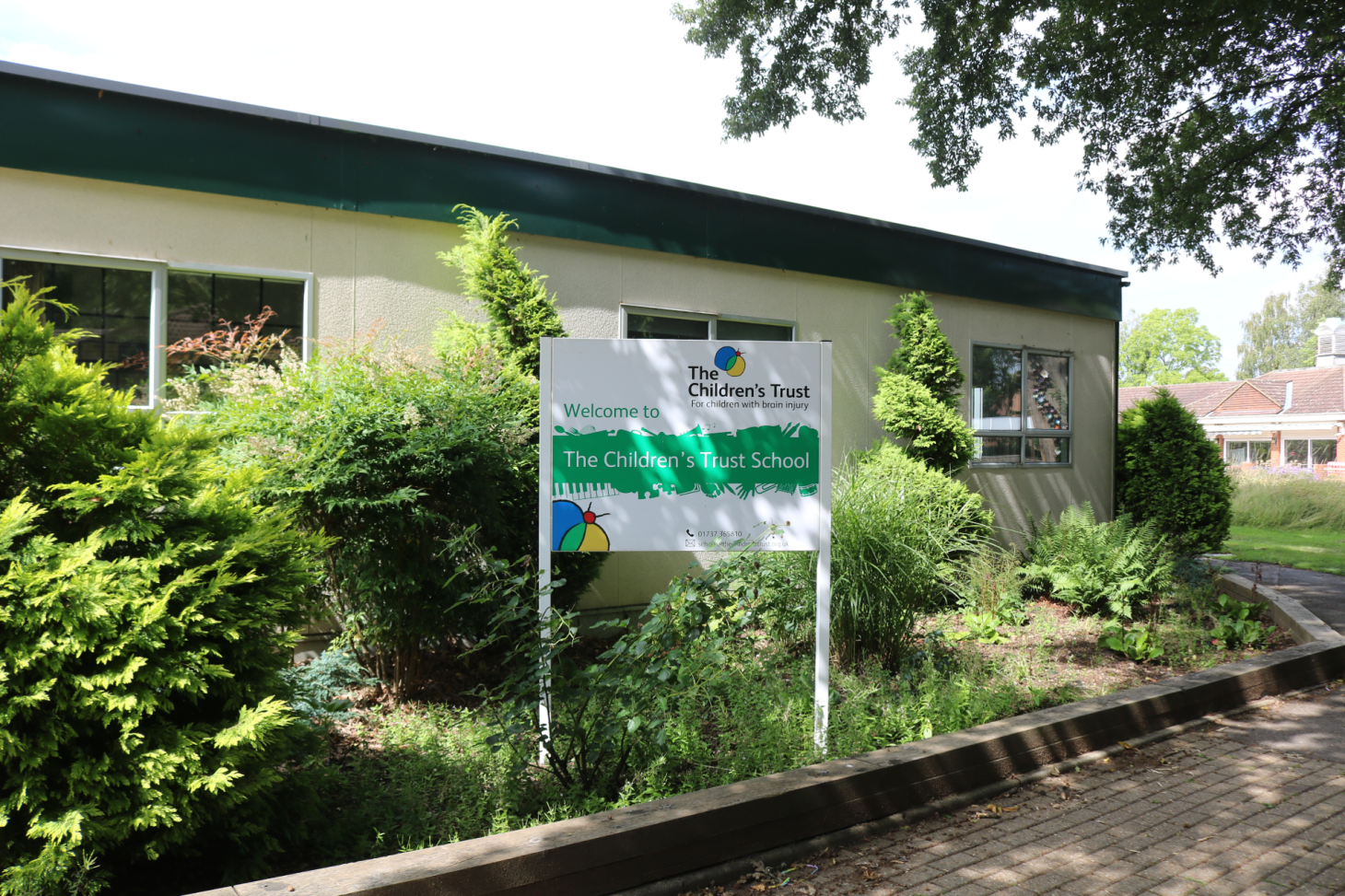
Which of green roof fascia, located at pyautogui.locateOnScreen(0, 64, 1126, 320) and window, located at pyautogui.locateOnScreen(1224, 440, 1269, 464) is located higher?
green roof fascia, located at pyautogui.locateOnScreen(0, 64, 1126, 320)

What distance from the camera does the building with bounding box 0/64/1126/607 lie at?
5562 millimetres

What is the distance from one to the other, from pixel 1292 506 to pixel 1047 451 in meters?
11.6

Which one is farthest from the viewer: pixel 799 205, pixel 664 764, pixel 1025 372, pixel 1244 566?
pixel 1244 566

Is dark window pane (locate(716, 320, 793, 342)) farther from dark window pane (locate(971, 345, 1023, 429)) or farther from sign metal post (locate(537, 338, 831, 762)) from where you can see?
sign metal post (locate(537, 338, 831, 762))

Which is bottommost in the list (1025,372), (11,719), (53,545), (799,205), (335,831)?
(335,831)

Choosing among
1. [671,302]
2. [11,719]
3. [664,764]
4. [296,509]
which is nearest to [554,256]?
[671,302]

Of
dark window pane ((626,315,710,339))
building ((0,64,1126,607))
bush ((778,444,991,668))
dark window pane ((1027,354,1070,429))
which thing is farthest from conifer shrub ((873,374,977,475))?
bush ((778,444,991,668))

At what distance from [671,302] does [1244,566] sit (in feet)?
33.3

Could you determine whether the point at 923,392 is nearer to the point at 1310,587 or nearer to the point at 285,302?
the point at 1310,587

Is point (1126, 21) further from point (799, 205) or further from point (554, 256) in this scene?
point (554, 256)

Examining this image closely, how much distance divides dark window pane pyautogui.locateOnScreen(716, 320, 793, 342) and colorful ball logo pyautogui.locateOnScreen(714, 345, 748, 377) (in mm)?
3760

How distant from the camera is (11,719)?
2557mm

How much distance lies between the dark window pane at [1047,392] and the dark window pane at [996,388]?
276mm

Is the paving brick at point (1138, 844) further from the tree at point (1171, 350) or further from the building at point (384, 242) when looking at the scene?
the tree at point (1171, 350)
